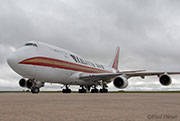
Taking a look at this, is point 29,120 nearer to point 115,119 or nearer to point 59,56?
point 115,119

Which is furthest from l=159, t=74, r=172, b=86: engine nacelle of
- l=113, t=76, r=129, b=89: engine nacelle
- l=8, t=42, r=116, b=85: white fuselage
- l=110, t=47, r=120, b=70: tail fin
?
l=110, t=47, r=120, b=70: tail fin

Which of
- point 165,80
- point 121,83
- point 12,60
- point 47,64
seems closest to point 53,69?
point 47,64

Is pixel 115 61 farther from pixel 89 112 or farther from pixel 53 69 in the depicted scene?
pixel 89 112

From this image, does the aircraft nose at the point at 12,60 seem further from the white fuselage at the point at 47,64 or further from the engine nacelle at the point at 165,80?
the engine nacelle at the point at 165,80

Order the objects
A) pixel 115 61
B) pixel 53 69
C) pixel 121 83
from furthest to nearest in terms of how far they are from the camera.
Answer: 1. pixel 115 61
2. pixel 121 83
3. pixel 53 69

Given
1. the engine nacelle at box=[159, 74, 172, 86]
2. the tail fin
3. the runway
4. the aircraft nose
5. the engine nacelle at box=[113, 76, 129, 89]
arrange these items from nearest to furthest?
1. the runway
2. the aircraft nose
3. the engine nacelle at box=[159, 74, 172, 86]
4. the engine nacelle at box=[113, 76, 129, 89]
5. the tail fin

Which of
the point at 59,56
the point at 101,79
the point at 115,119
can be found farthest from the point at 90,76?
the point at 115,119

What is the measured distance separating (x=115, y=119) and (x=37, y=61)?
15100 mm

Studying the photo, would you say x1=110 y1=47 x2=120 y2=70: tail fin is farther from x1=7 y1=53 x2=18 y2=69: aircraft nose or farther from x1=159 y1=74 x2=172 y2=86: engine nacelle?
x1=7 y1=53 x2=18 y2=69: aircraft nose

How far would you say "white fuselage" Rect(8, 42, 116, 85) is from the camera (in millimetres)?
16766

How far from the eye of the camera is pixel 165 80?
68.0ft

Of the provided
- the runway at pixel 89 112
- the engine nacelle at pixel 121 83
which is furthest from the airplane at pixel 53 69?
the runway at pixel 89 112

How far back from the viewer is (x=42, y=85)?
19.8 metres

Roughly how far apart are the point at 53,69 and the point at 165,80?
10.3 meters
